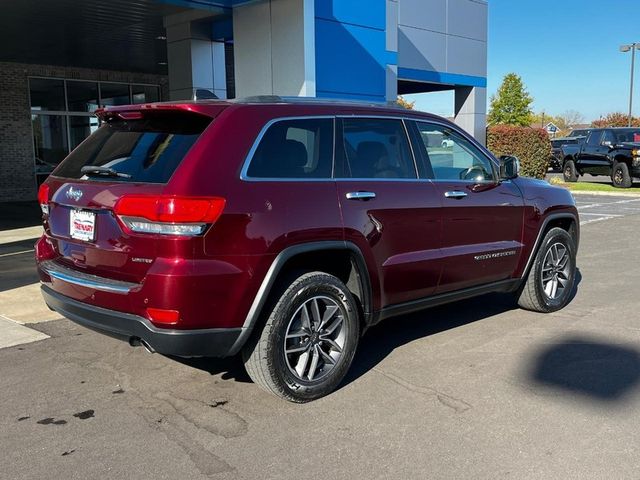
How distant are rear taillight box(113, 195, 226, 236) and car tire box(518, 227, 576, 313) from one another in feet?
11.6

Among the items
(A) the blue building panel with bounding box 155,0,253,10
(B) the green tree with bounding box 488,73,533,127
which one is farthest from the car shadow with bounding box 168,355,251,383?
(B) the green tree with bounding box 488,73,533,127

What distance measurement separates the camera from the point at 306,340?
158 inches

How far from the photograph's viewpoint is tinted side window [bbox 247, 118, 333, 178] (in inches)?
150

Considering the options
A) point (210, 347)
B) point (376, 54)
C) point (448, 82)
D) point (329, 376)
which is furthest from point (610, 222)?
point (210, 347)

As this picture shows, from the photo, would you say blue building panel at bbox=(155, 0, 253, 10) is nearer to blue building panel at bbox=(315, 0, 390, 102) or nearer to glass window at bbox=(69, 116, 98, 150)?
blue building panel at bbox=(315, 0, 390, 102)

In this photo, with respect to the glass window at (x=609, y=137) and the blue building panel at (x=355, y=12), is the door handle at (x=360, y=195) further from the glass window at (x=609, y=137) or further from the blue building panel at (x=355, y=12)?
the glass window at (x=609, y=137)

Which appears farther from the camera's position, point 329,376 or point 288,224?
point 329,376

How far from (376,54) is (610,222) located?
589cm

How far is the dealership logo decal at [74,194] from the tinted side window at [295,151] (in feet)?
3.54

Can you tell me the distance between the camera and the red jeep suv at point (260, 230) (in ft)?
11.4

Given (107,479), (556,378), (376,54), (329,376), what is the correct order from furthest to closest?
1. (376,54)
2. (556,378)
3. (329,376)
4. (107,479)

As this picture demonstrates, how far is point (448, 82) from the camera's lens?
800 inches

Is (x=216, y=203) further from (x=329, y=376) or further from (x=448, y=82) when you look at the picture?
(x=448, y=82)

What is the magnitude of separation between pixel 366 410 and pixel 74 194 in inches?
88.8
